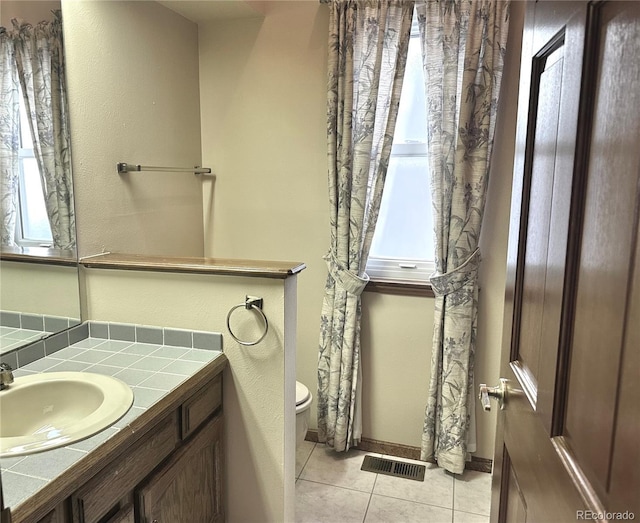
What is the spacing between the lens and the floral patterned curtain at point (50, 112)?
4.91ft

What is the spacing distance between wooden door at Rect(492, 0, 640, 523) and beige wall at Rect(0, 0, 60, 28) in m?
1.44

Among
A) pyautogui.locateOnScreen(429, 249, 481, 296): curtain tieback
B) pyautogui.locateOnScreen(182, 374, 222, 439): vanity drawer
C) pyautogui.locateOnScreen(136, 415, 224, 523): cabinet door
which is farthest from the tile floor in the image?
pyautogui.locateOnScreen(429, 249, 481, 296): curtain tieback

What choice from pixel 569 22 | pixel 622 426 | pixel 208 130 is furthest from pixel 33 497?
pixel 208 130

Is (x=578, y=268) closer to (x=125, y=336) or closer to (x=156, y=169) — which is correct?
(x=125, y=336)

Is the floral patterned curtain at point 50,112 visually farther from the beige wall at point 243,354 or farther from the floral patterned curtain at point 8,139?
the beige wall at point 243,354

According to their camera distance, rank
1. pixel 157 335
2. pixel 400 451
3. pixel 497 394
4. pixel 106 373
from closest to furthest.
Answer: pixel 497 394
pixel 106 373
pixel 157 335
pixel 400 451

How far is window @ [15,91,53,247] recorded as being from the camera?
1489 mm

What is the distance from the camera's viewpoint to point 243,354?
5.45ft

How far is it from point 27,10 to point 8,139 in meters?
0.43

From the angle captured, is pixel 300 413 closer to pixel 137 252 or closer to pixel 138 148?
pixel 137 252

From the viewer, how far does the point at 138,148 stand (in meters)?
2.11

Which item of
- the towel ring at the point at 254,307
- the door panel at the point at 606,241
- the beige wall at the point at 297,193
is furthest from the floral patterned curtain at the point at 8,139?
the door panel at the point at 606,241

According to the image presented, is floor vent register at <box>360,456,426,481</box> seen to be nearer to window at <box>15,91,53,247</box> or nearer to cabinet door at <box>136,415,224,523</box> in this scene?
cabinet door at <box>136,415,224,523</box>

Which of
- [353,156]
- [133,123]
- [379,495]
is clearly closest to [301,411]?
[379,495]
